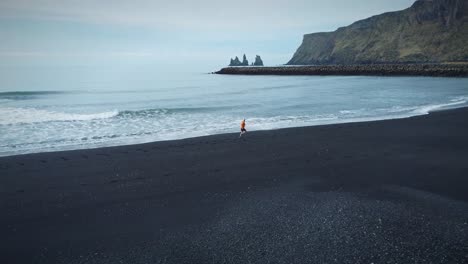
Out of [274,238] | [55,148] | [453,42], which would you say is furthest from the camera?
[453,42]

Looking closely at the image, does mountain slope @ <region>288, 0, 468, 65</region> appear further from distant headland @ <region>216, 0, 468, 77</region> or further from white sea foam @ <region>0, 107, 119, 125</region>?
white sea foam @ <region>0, 107, 119, 125</region>

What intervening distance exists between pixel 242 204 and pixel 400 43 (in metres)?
153

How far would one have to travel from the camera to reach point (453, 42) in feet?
365

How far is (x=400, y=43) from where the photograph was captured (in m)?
135

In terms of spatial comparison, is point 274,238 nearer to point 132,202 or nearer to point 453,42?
point 132,202

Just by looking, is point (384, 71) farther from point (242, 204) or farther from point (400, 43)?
point (242, 204)

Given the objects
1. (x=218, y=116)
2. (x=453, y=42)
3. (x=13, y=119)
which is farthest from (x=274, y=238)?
(x=453, y=42)

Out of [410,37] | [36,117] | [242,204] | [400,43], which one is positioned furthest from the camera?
[400,43]

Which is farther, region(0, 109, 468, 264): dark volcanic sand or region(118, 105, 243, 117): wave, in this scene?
region(118, 105, 243, 117): wave

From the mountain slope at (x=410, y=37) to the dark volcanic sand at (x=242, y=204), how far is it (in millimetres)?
115029

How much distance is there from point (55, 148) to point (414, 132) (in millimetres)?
17175

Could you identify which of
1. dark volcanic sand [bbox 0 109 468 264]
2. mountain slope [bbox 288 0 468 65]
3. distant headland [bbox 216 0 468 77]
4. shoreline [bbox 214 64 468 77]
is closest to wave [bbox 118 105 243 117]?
dark volcanic sand [bbox 0 109 468 264]

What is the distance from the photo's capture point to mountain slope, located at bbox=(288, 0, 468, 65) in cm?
11312

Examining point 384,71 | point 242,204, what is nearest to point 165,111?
point 242,204
